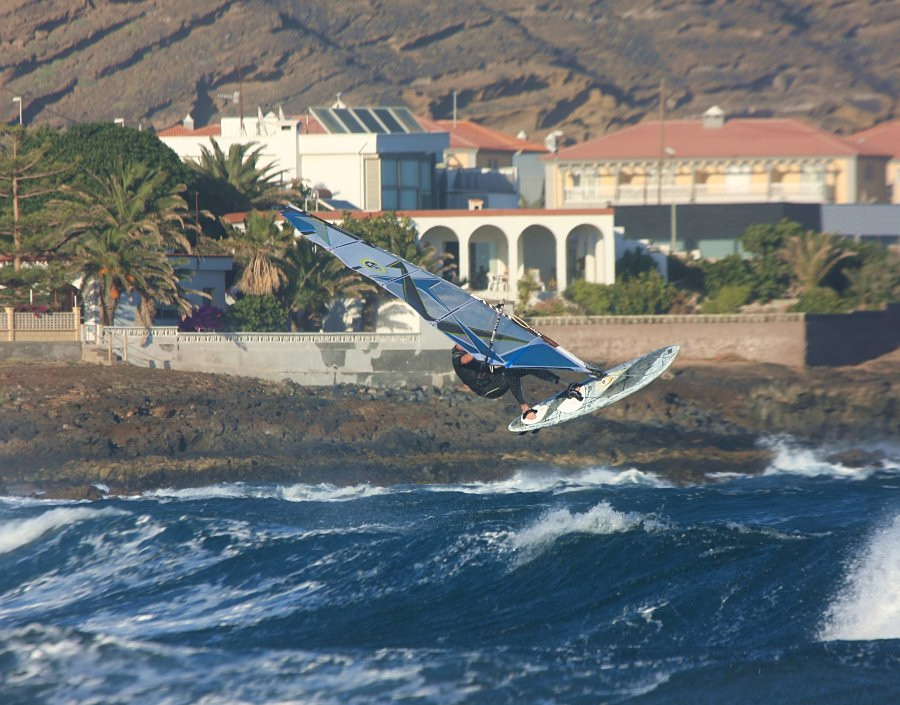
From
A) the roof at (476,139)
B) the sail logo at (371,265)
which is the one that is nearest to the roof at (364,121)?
the roof at (476,139)

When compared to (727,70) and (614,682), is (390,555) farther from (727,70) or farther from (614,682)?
(727,70)

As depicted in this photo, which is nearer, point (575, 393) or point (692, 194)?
point (575, 393)

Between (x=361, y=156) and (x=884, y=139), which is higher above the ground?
(x=884, y=139)

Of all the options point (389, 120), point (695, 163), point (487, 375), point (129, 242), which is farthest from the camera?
point (695, 163)

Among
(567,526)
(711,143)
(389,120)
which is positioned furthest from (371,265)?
(711,143)

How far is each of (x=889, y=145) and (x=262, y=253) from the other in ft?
222

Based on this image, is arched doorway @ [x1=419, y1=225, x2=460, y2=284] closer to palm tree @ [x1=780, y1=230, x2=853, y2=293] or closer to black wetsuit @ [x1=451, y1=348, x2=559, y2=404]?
palm tree @ [x1=780, y1=230, x2=853, y2=293]

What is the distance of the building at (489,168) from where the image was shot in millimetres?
64000

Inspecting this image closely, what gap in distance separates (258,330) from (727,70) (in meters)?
116

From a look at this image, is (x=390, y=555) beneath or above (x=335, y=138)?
beneath

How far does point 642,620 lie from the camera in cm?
2022

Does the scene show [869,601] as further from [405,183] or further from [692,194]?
[692,194]

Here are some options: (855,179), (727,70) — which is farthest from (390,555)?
(727,70)

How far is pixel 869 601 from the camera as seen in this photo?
65.6 ft
